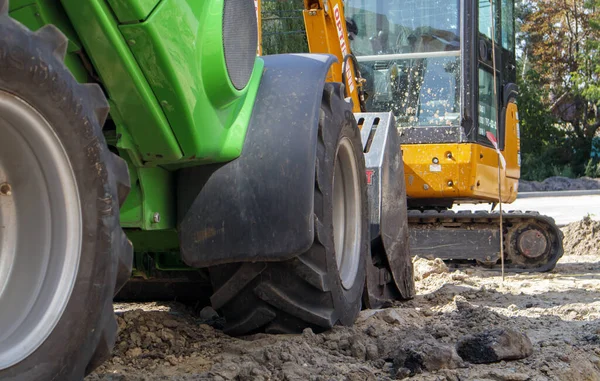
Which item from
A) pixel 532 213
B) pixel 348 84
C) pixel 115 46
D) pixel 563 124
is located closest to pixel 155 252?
pixel 115 46

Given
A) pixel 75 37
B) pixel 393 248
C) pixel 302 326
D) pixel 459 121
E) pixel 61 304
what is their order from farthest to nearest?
pixel 459 121, pixel 393 248, pixel 302 326, pixel 75 37, pixel 61 304

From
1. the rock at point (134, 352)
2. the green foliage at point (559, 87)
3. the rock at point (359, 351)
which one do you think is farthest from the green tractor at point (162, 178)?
the green foliage at point (559, 87)

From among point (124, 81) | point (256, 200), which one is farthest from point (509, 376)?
point (124, 81)

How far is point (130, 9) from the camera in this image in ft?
8.38

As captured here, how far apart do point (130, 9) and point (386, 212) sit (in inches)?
120

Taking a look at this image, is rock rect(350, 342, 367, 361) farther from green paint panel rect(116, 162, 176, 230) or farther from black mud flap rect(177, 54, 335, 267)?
green paint panel rect(116, 162, 176, 230)

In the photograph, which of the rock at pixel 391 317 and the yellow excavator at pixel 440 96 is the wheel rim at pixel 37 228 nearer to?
the rock at pixel 391 317

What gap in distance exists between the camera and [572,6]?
105ft

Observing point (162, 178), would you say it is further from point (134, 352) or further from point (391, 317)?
point (391, 317)

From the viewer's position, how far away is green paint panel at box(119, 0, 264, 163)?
2.70 meters

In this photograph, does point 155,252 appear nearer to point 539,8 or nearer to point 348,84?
point 348,84

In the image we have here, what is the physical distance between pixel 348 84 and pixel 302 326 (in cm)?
328

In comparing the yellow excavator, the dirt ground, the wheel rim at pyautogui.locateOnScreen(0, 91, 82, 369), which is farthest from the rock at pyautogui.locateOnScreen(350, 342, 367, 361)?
the yellow excavator

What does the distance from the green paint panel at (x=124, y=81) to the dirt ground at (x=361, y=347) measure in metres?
0.86
